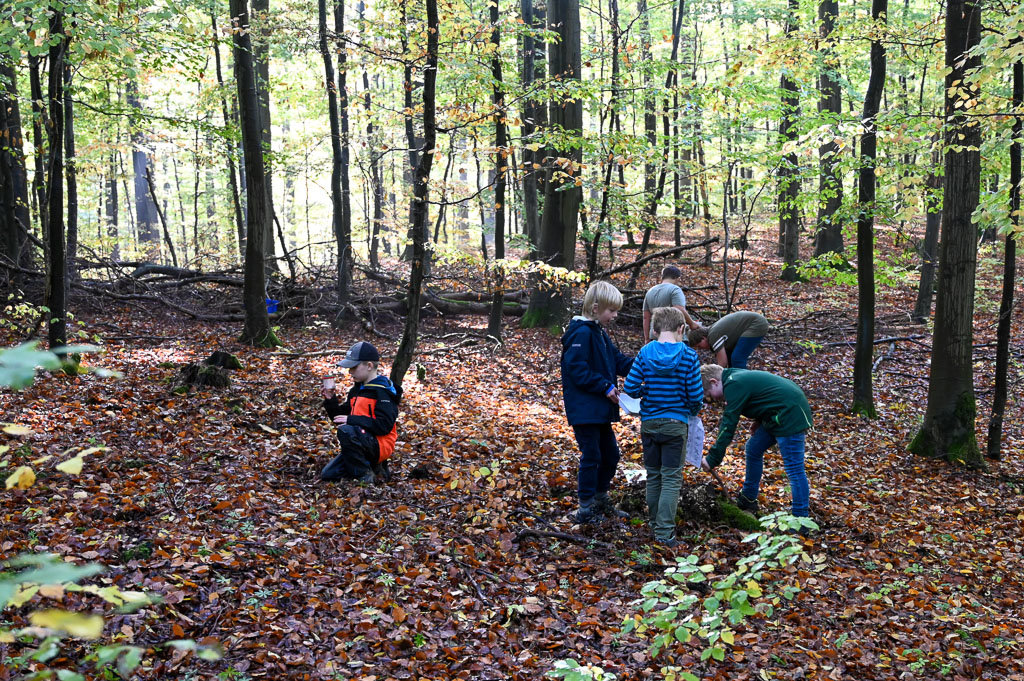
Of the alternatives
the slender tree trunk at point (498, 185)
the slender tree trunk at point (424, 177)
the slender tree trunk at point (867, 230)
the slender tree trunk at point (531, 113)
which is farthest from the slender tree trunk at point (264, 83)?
the slender tree trunk at point (867, 230)

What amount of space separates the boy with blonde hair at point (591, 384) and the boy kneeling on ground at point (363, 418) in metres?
1.74

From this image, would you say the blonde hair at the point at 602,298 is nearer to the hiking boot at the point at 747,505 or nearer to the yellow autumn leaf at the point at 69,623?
the hiking boot at the point at 747,505

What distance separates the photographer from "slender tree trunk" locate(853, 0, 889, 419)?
8992 millimetres

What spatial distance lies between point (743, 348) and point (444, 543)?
16.2 ft

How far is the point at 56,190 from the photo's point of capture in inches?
289

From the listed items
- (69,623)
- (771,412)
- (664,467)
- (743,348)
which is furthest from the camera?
(743,348)

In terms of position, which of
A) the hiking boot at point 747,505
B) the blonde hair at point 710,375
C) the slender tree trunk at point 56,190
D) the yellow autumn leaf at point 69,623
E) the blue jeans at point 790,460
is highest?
the slender tree trunk at point 56,190

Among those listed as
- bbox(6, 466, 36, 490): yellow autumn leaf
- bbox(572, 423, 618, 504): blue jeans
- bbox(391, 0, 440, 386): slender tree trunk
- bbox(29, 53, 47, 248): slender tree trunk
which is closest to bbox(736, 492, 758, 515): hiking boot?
bbox(572, 423, 618, 504): blue jeans

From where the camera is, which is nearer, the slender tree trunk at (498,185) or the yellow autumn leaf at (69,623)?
the yellow autumn leaf at (69,623)

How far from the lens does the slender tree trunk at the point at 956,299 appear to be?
7.85m

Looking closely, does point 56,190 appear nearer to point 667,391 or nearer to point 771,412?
point 667,391

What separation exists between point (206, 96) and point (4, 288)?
610 cm

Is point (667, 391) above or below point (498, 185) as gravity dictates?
below

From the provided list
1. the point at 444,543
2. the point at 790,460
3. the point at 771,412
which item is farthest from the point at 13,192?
the point at 790,460
